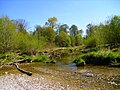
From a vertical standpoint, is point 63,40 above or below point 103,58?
above

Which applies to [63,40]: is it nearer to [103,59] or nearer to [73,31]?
[73,31]

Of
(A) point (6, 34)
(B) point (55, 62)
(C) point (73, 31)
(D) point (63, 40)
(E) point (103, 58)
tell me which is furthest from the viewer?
(C) point (73, 31)

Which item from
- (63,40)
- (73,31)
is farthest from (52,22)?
(73,31)

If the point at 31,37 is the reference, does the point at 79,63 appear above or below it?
below

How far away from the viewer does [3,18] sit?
4831 centimetres

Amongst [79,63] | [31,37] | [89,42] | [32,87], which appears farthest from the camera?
[89,42]

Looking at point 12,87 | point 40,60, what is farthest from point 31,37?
point 12,87

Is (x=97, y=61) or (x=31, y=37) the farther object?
(x=31, y=37)

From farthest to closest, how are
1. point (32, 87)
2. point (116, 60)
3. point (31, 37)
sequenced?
point (31, 37) → point (116, 60) → point (32, 87)

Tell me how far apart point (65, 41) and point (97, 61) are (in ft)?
192

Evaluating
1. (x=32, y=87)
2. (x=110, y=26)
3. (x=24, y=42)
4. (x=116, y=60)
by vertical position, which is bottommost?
(x=32, y=87)

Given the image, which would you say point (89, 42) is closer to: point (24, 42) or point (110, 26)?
point (110, 26)

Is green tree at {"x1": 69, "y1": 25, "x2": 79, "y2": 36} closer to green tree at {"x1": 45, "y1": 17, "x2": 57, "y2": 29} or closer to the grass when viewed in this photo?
green tree at {"x1": 45, "y1": 17, "x2": 57, "y2": 29}

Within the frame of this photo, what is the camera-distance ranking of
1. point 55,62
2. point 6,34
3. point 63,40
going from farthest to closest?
point 63,40 < point 6,34 < point 55,62
